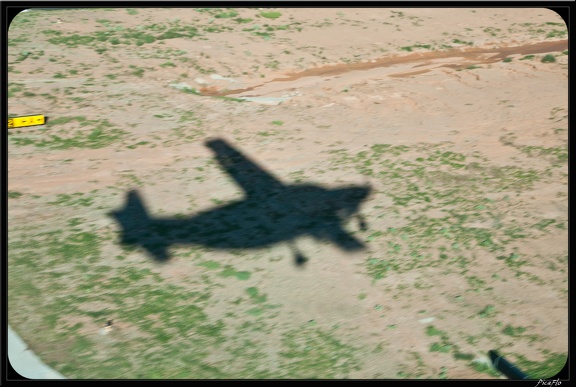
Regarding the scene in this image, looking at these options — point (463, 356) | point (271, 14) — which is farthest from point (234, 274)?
point (271, 14)

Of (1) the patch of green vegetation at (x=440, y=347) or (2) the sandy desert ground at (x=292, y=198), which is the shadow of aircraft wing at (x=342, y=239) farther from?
(1) the patch of green vegetation at (x=440, y=347)

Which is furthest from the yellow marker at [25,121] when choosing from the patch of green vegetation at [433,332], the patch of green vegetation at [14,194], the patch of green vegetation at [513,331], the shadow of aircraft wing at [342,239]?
the patch of green vegetation at [513,331]

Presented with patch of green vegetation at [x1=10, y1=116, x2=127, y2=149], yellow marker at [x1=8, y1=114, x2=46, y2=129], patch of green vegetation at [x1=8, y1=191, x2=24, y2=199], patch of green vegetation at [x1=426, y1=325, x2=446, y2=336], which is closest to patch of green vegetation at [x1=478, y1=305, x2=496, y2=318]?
patch of green vegetation at [x1=426, y1=325, x2=446, y2=336]

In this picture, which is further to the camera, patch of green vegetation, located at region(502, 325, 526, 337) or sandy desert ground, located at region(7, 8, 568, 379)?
patch of green vegetation, located at region(502, 325, 526, 337)

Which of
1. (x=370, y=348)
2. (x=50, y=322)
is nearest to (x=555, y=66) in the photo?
(x=370, y=348)

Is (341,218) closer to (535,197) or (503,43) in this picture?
(535,197)

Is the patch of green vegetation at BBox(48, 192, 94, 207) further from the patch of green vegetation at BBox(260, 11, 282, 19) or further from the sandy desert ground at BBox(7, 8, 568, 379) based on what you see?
the patch of green vegetation at BBox(260, 11, 282, 19)
